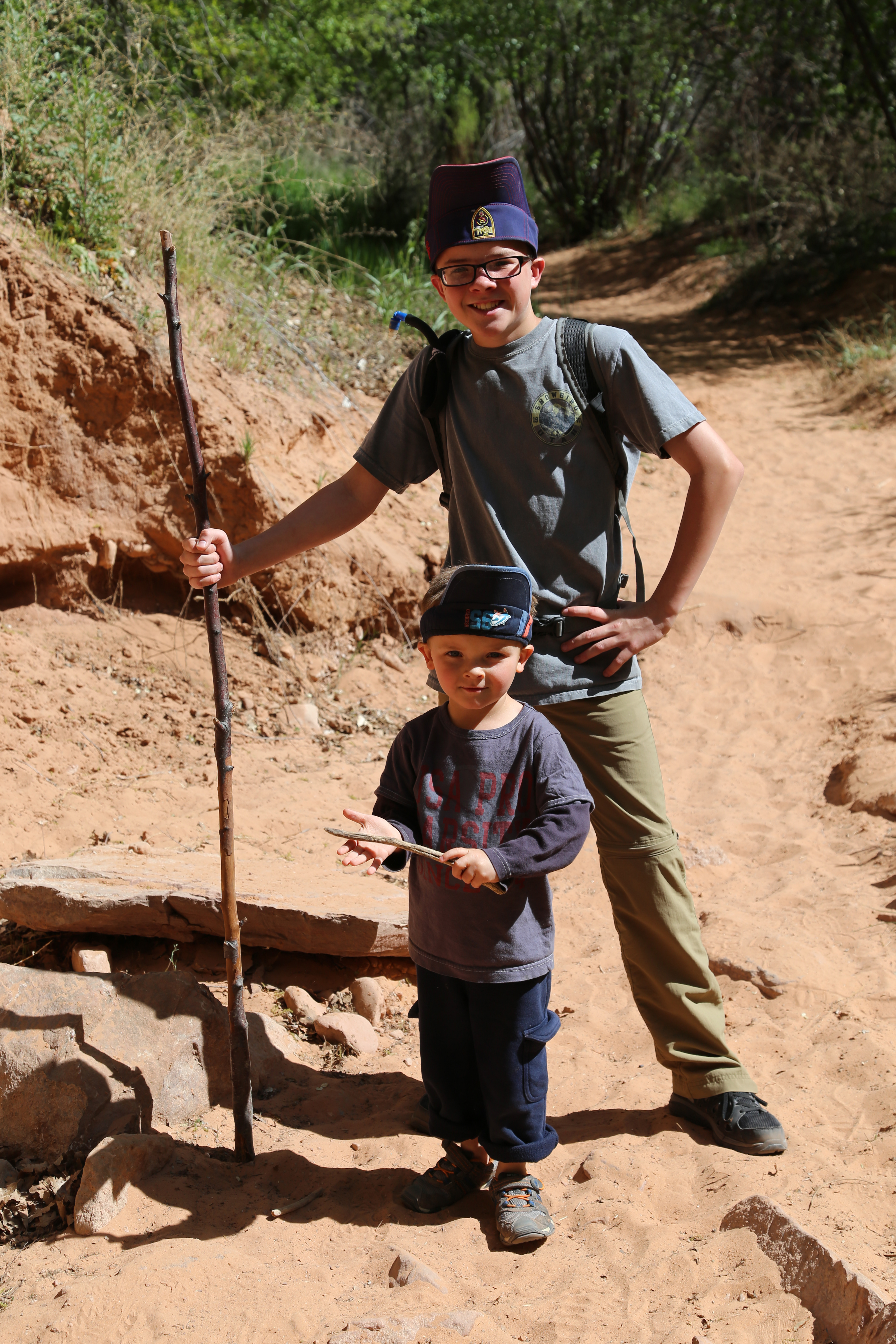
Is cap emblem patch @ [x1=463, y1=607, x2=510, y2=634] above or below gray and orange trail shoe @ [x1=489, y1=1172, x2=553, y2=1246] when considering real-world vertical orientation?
above

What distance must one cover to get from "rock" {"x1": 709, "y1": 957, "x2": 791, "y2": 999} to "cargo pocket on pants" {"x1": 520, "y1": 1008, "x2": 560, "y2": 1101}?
1217 mm

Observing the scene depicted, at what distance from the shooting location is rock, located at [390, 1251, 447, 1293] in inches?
76.0

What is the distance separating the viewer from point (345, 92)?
1933 centimetres

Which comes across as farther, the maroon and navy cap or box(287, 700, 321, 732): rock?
box(287, 700, 321, 732): rock

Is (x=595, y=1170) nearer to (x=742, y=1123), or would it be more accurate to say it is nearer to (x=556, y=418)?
(x=742, y=1123)

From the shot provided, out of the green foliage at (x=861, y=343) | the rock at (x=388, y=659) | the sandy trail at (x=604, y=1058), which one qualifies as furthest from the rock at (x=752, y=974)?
the green foliage at (x=861, y=343)

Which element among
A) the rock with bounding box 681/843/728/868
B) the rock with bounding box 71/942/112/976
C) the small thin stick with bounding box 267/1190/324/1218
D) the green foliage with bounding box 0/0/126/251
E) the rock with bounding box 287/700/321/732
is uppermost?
the green foliage with bounding box 0/0/126/251

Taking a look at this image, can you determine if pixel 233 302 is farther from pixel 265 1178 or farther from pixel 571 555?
pixel 265 1178

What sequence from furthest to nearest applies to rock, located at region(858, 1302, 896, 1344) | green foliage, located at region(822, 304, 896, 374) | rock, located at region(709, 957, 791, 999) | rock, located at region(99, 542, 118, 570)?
1. green foliage, located at region(822, 304, 896, 374)
2. rock, located at region(99, 542, 118, 570)
3. rock, located at region(709, 957, 791, 999)
4. rock, located at region(858, 1302, 896, 1344)

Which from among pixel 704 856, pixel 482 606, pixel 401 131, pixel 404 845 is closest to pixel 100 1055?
pixel 404 845

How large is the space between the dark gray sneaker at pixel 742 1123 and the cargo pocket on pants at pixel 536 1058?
555 millimetres

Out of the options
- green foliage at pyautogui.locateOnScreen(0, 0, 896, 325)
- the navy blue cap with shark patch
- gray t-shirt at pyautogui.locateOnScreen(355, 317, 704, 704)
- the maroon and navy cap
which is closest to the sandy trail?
gray t-shirt at pyautogui.locateOnScreen(355, 317, 704, 704)

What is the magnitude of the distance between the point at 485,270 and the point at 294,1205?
2061 mm

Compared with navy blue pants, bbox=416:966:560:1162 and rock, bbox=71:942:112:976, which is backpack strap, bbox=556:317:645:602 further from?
rock, bbox=71:942:112:976
